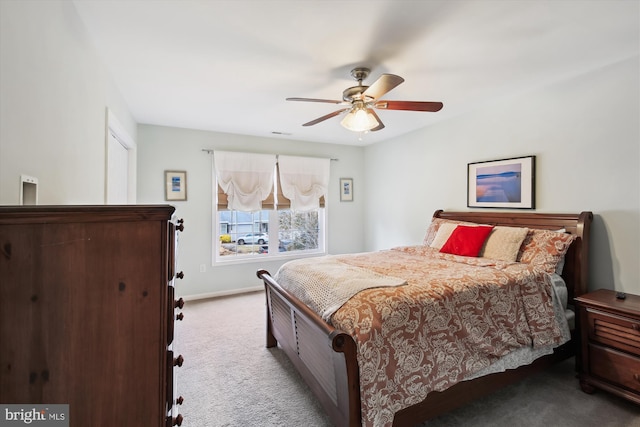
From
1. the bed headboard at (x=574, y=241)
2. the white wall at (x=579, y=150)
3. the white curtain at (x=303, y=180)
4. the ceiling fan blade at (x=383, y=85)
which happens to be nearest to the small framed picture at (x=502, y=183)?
the white wall at (x=579, y=150)

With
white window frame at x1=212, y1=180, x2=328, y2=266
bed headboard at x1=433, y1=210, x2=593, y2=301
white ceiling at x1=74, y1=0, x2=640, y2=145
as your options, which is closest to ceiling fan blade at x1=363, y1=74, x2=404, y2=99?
white ceiling at x1=74, y1=0, x2=640, y2=145

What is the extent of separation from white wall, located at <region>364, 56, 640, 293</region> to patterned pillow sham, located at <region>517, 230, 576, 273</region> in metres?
0.32

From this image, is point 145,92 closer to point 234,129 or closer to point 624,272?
point 234,129

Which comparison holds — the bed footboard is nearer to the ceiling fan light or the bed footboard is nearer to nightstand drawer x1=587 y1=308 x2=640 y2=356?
the ceiling fan light

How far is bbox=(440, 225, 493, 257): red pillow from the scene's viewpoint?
279 cm

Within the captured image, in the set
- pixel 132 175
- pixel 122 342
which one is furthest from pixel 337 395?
pixel 132 175

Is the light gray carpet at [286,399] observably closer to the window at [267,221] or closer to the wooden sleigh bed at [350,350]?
the wooden sleigh bed at [350,350]

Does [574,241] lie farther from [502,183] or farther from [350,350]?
[350,350]

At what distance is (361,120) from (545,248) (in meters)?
1.92

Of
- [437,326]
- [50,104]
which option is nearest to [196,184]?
[50,104]

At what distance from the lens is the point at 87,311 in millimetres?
817

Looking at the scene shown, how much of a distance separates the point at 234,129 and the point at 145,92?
4.63ft

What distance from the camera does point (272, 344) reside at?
2.76 m

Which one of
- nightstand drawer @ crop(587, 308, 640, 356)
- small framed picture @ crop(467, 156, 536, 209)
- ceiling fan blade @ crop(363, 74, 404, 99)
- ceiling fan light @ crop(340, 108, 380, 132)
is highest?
ceiling fan blade @ crop(363, 74, 404, 99)
